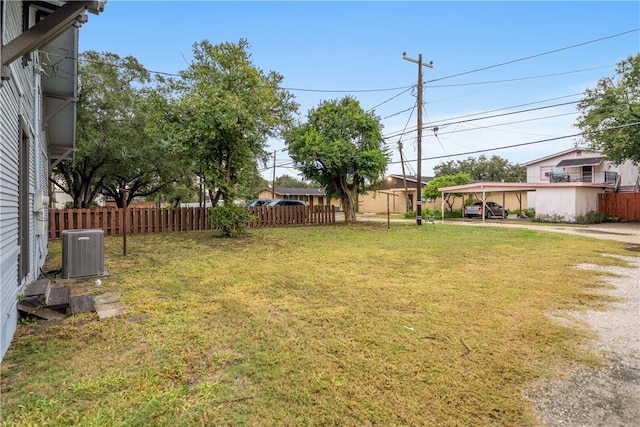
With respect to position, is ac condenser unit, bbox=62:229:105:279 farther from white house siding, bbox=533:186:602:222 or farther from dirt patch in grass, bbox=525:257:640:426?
white house siding, bbox=533:186:602:222

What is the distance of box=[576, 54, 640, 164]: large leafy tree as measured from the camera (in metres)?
16.3

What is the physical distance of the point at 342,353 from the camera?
107 inches

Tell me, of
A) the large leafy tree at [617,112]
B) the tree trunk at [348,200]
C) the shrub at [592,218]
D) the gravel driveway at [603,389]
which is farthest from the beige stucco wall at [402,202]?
the gravel driveway at [603,389]

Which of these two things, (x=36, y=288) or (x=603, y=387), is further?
(x=36, y=288)

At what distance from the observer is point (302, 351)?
2740 mm

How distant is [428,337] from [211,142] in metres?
9.15

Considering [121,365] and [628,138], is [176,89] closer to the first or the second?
[121,365]

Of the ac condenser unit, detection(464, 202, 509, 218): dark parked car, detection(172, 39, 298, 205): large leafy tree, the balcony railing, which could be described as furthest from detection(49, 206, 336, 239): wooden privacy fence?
the balcony railing

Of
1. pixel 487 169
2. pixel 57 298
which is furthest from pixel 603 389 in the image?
pixel 487 169

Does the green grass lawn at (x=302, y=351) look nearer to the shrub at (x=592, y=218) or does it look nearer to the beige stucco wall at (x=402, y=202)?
the shrub at (x=592, y=218)

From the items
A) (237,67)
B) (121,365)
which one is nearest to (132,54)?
(237,67)

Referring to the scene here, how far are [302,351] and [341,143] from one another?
13.8 m

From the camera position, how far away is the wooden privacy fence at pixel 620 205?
1981 cm

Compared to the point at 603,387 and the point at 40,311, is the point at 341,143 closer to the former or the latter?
the point at 40,311
